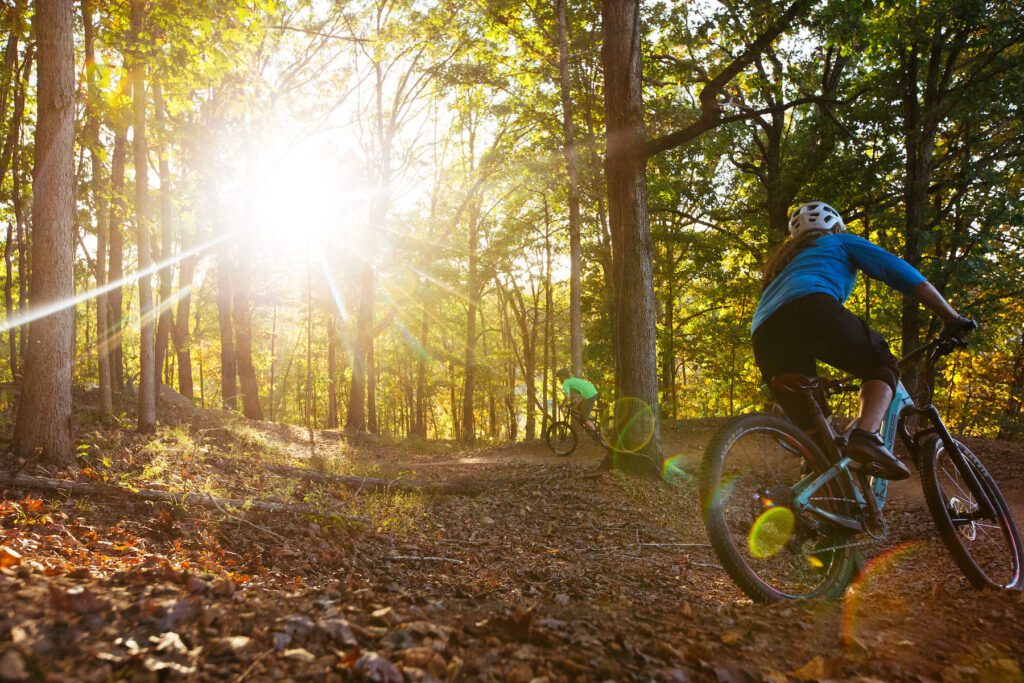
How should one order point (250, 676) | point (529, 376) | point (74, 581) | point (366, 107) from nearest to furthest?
point (250, 676), point (74, 581), point (366, 107), point (529, 376)

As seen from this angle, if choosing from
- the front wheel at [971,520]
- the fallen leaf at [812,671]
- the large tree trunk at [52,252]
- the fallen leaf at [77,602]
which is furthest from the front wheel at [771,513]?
the large tree trunk at [52,252]

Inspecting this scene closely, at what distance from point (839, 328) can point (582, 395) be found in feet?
30.8

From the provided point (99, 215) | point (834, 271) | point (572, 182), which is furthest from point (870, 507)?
point (572, 182)

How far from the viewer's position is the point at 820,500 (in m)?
3.34

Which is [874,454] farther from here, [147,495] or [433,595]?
[147,495]

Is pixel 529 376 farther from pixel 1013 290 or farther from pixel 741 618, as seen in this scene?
pixel 741 618

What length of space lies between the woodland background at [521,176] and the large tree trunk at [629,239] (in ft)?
0.11

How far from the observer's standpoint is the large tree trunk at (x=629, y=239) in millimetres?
7962

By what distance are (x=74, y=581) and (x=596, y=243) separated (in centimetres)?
1795

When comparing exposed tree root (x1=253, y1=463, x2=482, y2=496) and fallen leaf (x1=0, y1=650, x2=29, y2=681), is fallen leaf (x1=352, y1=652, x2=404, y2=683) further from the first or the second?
exposed tree root (x1=253, y1=463, x2=482, y2=496)

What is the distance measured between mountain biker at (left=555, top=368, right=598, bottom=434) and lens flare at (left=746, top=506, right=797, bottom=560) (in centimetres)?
929

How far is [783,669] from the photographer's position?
230 cm

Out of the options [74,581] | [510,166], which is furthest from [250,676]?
[510,166]

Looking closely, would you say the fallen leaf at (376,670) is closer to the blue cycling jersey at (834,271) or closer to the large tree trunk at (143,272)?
the blue cycling jersey at (834,271)
